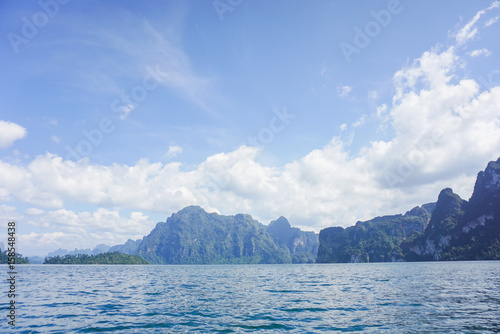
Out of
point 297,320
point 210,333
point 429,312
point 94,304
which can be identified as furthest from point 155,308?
point 429,312

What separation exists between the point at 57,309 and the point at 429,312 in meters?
34.4

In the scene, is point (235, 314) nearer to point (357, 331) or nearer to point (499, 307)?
point (357, 331)

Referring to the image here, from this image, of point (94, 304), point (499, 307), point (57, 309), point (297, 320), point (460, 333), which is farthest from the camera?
point (94, 304)

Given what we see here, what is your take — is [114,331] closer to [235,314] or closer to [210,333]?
[210,333]

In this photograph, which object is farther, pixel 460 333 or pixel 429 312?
pixel 429 312

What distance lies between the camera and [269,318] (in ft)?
74.5

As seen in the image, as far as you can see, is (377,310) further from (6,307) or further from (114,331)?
(6,307)

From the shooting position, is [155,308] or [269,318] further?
[155,308]

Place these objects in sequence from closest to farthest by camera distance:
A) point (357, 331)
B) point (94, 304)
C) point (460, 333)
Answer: point (460, 333)
point (357, 331)
point (94, 304)

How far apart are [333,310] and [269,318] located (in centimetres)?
681

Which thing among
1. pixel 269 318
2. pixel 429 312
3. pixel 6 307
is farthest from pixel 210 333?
pixel 6 307

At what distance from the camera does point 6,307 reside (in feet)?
91.1

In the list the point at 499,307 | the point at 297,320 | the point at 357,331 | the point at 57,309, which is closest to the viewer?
the point at 357,331

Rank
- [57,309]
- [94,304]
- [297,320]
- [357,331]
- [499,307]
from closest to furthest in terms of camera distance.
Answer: [357,331]
[297,320]
[499,307]
[57,309]
[94,304]
